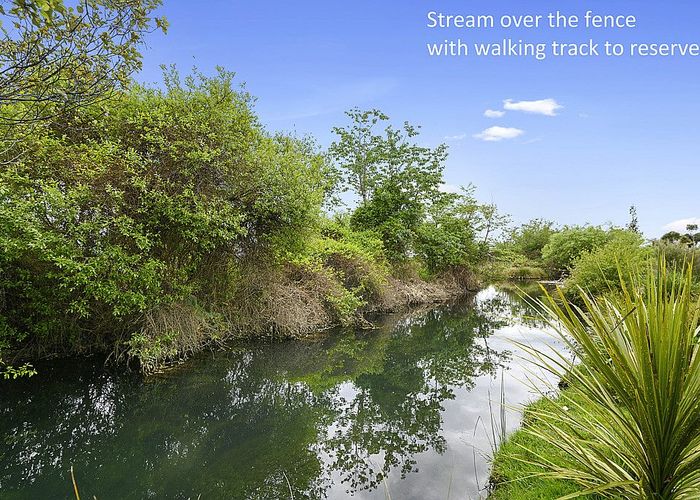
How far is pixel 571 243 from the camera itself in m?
28.4

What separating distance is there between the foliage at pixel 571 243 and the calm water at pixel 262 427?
23337mm

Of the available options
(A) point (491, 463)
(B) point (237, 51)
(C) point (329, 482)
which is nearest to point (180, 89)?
(B) point (237, 51)

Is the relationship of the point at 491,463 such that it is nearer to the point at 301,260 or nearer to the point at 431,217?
the point at 301,260

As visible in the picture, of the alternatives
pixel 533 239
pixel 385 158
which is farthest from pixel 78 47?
pixel 533 239

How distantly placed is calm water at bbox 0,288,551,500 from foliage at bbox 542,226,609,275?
2334cm

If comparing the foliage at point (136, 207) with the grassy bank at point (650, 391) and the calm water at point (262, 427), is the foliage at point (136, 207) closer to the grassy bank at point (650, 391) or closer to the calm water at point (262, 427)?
the calm water at point (262, 427)

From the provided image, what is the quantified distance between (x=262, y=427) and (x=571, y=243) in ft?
95.5

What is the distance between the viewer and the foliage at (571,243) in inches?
1100

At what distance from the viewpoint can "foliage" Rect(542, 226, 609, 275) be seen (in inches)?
1100

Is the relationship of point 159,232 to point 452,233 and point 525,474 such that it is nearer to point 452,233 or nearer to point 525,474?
point 525,474

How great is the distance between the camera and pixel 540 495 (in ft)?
10.8

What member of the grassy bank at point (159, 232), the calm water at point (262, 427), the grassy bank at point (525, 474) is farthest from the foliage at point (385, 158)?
the grassy bank at point (525, 474)

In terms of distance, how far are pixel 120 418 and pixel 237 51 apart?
343 inches

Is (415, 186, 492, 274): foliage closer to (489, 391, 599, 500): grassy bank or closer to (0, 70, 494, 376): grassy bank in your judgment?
(0, 70, 494, 376): grassy bank
